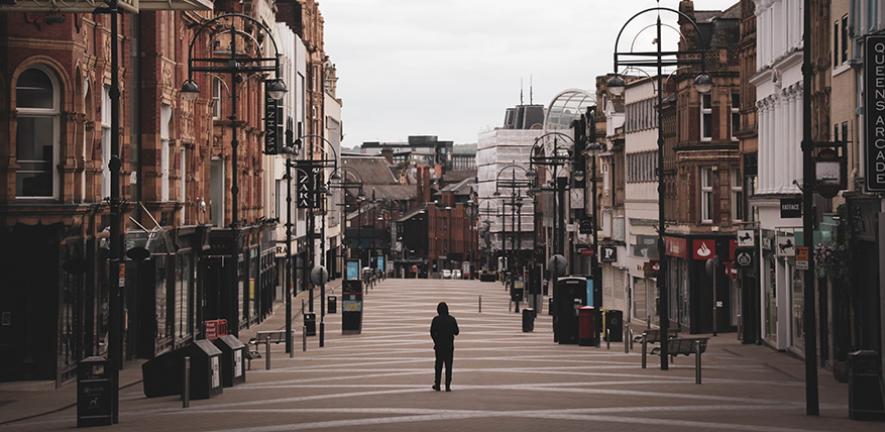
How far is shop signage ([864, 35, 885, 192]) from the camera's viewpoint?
1051 inches

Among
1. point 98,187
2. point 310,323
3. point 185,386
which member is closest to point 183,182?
point 310,323

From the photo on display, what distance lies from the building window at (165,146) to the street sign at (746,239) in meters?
18.0

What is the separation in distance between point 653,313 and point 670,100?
11276mm

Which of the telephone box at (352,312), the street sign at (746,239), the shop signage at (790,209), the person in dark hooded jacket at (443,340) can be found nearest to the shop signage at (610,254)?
the telephone box at (352,312)

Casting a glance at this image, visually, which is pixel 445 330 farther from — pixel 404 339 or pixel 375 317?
pixel 375 317

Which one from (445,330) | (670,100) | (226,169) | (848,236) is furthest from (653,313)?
(445,330)

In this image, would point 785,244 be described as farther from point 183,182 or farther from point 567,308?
point 183,182

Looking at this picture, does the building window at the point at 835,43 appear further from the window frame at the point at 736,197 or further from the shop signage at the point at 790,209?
the window frame at the point at 736,197

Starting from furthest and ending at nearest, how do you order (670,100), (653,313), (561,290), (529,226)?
(529,226)
(653,313)
(670,100)
(561,290)

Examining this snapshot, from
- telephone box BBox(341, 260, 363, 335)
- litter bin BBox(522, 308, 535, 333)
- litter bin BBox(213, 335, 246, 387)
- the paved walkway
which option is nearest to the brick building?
the paved walkway

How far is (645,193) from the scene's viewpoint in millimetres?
72000

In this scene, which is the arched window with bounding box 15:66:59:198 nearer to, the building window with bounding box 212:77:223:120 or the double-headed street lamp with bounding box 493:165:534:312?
the building window with bounding box 212:77:223:120

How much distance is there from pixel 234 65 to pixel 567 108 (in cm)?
11125

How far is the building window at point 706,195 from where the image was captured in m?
58.1
